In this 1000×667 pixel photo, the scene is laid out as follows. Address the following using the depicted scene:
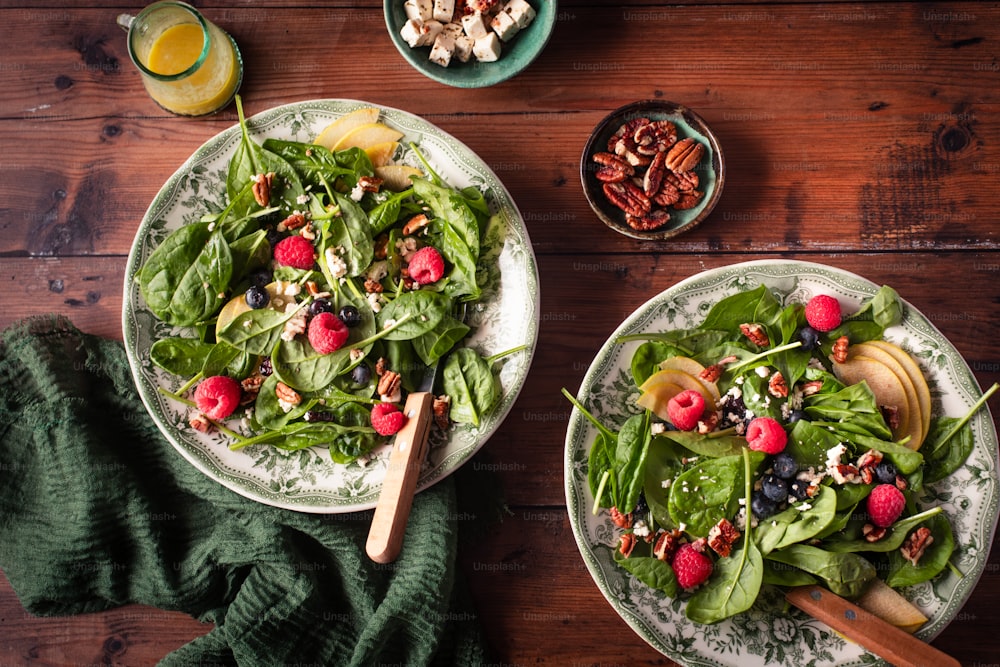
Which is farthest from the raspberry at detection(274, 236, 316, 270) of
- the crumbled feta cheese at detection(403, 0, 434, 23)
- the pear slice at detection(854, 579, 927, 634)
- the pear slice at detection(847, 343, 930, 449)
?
the pear slice at detection(854, 579, 927, 634)

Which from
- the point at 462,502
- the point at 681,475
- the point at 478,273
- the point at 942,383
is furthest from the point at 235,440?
the point at 942,383

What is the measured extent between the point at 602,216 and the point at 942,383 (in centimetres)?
86

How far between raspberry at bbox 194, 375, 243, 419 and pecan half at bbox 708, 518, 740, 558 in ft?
3.68

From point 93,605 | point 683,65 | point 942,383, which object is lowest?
point 93,605

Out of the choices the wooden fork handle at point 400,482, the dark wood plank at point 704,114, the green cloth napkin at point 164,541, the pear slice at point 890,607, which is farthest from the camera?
the dark wood plank at point 704,114

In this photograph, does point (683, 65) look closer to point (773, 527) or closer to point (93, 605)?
point (773, 527)

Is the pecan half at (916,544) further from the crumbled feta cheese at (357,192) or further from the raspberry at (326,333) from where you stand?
the crumbled feta cheese at (357,192)

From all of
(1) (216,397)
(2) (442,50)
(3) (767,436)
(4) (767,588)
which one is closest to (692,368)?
(3) (767,436)

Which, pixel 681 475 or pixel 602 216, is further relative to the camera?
pixel 602 216

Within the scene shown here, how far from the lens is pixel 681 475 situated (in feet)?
5.38

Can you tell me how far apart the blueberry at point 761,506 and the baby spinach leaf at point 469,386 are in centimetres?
60

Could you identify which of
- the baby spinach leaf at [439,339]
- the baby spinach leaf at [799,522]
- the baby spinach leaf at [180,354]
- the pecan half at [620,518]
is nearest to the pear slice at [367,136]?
the baby spinach leaf at [439,339]

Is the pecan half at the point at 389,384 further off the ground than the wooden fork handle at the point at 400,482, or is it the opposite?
the pecan half at the point at 389,384

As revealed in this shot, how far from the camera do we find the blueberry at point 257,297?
1728mm
